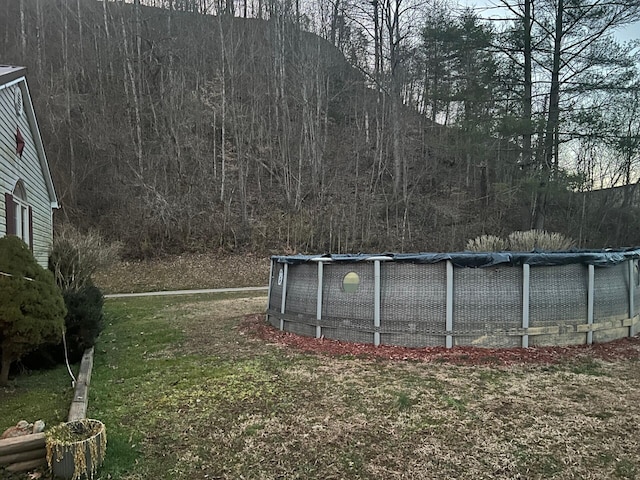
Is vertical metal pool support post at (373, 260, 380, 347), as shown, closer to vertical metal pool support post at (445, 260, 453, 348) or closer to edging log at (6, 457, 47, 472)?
vertical metal pool support post at (445, 260, 453, 348)

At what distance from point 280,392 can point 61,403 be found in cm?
237

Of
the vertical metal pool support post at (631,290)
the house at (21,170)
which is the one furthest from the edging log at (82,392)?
the vertical metal pool support post at (631,290)

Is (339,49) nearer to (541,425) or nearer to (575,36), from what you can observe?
(575,36)

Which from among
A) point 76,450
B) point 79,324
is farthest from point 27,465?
point 79,324

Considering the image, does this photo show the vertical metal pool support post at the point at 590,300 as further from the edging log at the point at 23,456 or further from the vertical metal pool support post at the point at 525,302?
the edging log at the point at 23,456

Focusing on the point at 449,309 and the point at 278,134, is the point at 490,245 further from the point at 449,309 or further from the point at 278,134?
the point at 278,134

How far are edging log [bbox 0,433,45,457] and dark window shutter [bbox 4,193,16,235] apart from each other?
5.48 m

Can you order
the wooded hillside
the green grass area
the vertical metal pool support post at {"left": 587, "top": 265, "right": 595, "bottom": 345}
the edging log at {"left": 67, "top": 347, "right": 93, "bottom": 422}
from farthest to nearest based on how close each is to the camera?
1. the wooded hillside
2. the vertical metal pool support post at {"left": 587, "top": 265, "right": 595, "bottom": 345}
3. the green grass area
4. the edging log at {"left": 67, "top": 347, "right": 93, "bottom": 422}

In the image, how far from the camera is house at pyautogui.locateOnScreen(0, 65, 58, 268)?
766 centimetres

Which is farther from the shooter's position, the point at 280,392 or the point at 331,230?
the point at 331,230

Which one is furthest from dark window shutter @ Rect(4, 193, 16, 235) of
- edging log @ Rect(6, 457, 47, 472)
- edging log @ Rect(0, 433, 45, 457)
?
edging log @ Rect(6, 457, 47, 472)

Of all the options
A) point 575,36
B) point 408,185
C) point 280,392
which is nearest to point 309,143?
point 408,185

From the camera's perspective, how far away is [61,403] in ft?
15.8

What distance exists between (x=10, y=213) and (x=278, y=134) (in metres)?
19.1
